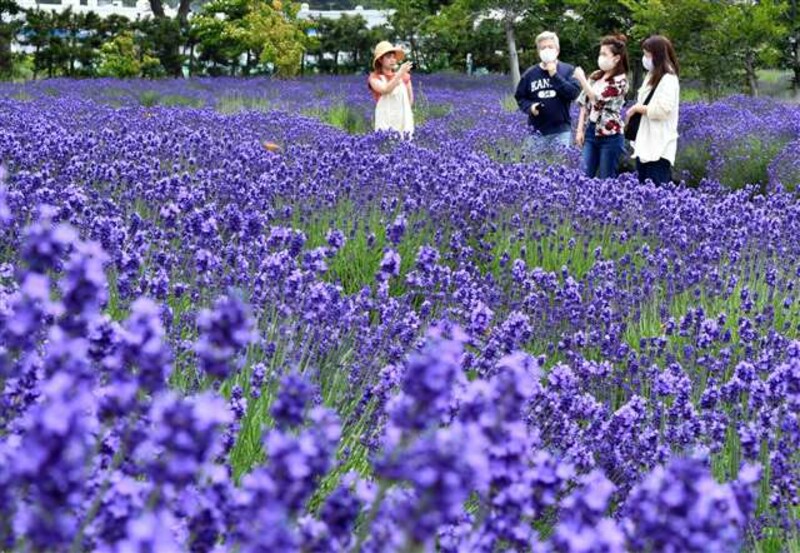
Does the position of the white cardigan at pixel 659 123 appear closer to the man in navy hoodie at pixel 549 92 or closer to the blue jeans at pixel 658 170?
the blue jeans at pixel 658 170

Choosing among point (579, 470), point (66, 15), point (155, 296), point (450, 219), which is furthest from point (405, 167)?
point (66, 15)

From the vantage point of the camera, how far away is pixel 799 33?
1702cm

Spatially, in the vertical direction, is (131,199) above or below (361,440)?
above

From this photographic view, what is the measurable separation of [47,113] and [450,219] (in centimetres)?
478

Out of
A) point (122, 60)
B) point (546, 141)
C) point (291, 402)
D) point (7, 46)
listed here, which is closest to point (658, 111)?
point (546, 141)

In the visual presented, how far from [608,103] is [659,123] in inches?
17.3

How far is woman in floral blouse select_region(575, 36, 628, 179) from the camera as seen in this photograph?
8.48 meters

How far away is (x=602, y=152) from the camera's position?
28.6ft

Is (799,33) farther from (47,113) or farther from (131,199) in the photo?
(131,199)

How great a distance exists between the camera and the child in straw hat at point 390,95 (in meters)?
9.62

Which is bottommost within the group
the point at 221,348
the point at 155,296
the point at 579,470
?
the point at 579,470

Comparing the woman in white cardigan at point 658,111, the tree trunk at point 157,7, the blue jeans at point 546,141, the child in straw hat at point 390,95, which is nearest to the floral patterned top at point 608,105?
the woman in white cardigan at point 658,111

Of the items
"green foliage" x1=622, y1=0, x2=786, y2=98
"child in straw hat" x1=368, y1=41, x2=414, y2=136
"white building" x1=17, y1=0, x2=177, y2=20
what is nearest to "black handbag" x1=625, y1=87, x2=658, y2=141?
"child in straw hat" x1=368, y1=41, x2=414, y2=136

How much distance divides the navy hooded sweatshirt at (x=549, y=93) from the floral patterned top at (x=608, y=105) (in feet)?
0.95
